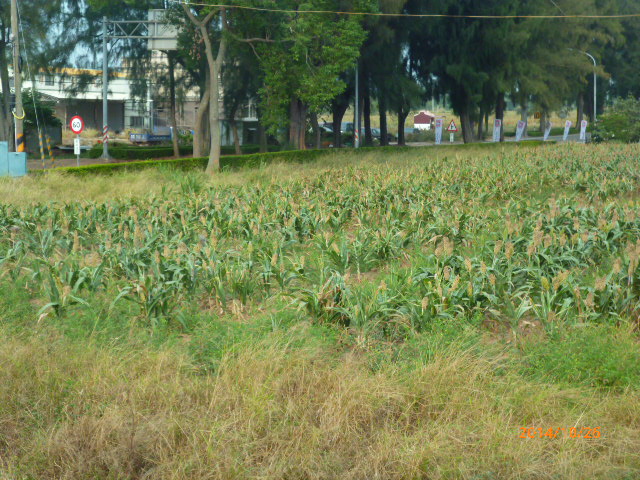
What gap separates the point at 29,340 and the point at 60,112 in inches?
2488

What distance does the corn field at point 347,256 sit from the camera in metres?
7.23

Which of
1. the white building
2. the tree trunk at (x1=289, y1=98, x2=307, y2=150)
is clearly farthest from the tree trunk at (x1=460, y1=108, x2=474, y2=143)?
the white building

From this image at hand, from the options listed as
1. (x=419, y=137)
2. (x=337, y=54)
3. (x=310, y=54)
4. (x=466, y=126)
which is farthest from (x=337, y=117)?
(x=419, y=137)

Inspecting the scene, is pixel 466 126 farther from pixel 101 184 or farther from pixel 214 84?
pixel 101 184

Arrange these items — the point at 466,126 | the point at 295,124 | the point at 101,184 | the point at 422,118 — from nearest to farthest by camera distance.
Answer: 1. the point at 101,184
2. the point at 295,124
3. the point at 466,126
4. the point at 422,118

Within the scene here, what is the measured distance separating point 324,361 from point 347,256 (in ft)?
10.7

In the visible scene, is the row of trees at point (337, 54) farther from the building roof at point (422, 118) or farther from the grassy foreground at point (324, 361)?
the building roof at point (422, 118)

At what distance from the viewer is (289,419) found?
5332 mm

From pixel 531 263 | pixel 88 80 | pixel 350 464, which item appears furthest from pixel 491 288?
pixel 88 80

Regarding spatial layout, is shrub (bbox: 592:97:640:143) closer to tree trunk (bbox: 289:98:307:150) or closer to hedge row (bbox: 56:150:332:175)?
tree trunk (bbox: 289:98:307:150)

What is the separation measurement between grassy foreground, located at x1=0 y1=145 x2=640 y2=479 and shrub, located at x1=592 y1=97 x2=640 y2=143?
40.2m
